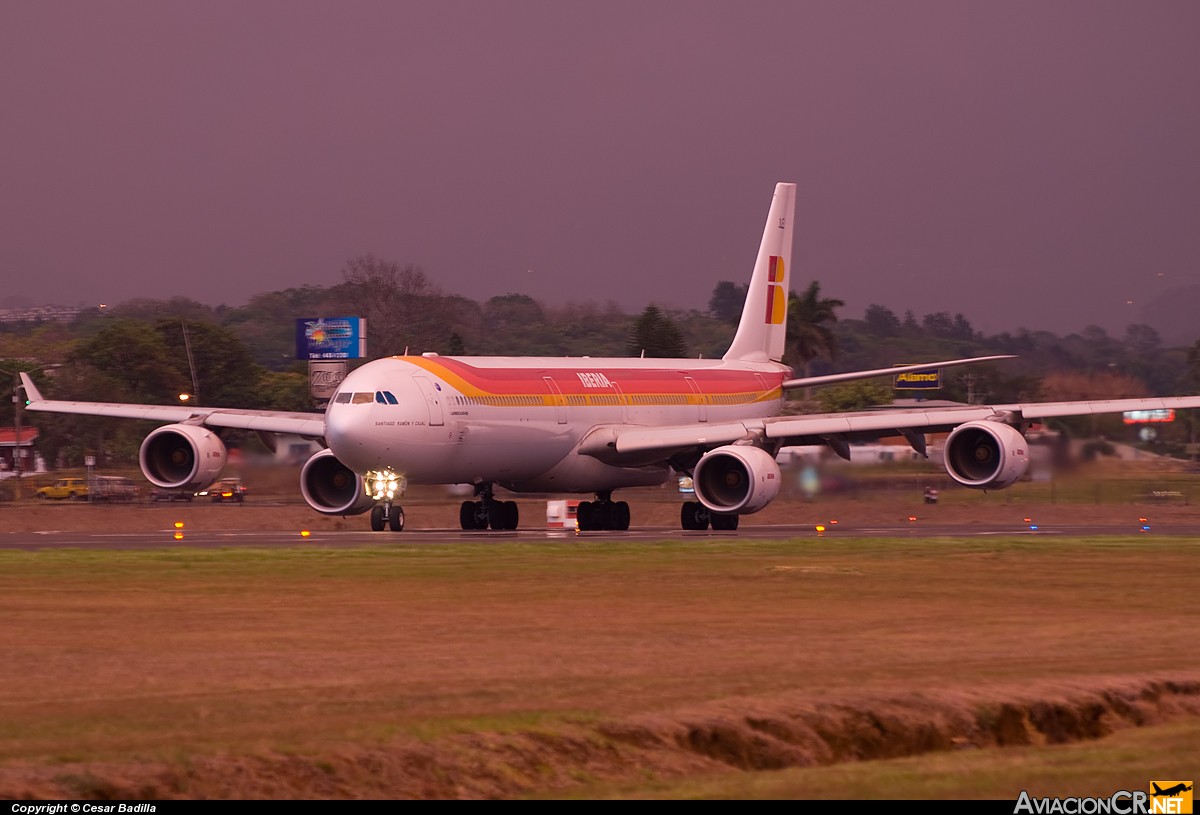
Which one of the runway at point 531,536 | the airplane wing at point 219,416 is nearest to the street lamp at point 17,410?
the airplane wing at point 219,416

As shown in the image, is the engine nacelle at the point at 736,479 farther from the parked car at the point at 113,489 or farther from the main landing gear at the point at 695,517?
the parked car at the point at 113,489

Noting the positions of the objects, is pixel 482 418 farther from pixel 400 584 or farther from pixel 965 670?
pixel 965 670

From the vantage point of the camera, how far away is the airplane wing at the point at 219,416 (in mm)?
45688

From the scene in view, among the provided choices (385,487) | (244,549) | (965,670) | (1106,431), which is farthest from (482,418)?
(965,670)

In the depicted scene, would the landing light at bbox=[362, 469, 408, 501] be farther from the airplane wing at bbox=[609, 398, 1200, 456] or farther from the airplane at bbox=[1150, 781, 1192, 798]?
the airplane at bbox=[1150, 781, 1192, 798]

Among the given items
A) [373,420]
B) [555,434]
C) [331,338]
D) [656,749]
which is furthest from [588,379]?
[331,338]

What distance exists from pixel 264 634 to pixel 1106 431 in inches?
1494

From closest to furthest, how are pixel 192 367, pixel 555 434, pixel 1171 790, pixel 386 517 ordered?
1. pixel 1171 790
2. pixel 386 517
3. pixel 555 434
4. pixel 192 367

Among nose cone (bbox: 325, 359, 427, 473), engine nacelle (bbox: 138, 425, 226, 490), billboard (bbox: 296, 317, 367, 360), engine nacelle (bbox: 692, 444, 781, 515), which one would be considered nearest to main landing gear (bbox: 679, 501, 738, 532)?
engine nacelle (bbox: 692, 444, 781, 515)

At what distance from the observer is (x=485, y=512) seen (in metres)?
45.3

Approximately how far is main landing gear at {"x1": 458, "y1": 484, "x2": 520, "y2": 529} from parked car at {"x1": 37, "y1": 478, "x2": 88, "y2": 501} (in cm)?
2849

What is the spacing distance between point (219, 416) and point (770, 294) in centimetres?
1967

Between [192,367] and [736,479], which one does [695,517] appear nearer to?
[736,479]

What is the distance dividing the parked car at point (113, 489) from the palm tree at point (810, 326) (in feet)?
184
